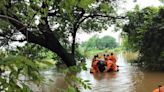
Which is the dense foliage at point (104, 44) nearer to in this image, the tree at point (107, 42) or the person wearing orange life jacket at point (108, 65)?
the tree at point (107, 42)

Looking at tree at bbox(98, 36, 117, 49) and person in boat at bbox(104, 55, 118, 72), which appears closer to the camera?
person in boat at bbox(104, 55, 118, 72)

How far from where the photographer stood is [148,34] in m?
21.8

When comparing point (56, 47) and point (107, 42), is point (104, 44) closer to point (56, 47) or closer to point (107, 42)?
point (107, 42)

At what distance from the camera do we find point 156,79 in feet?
57.4

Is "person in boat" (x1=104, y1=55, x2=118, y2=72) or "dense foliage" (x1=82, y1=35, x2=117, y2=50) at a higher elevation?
"dense foliage" (x1=82, y1=35, x2=117, y2=50)

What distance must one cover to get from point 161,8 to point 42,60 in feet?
66.3

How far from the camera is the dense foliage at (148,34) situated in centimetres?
2111

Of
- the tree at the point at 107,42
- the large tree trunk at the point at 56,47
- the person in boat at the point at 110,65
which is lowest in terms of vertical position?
the person in boat at the point at 110,65

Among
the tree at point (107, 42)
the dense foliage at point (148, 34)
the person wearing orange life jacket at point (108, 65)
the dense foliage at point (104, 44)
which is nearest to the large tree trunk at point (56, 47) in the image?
the person wearing orange life jacket at point (108, 65)

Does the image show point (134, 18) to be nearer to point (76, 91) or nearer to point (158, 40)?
point (158, 40)

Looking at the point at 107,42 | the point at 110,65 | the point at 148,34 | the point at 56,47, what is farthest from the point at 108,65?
the point at 107,42

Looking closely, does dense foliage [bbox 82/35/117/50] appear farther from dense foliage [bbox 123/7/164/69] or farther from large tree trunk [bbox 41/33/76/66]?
large tree trunk [bbox 41/33/76/66]

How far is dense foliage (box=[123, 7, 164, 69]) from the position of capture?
21109 millimetres

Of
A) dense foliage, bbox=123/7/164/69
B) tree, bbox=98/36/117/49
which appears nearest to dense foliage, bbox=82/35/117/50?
tree, bbox=98/36/117/49
